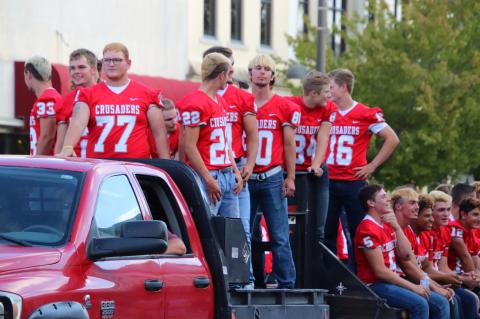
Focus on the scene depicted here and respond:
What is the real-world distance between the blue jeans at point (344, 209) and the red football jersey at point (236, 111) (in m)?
1.54

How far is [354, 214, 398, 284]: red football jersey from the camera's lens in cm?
1271

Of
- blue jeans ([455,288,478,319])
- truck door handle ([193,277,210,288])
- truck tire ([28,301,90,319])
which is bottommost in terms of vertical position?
blue jeans ([455,288,478,319])

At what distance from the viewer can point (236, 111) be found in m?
11.7

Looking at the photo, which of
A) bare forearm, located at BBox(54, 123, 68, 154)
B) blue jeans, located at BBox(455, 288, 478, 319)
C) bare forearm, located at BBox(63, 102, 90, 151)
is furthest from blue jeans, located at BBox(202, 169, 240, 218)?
blue jeans, located at BBox(455, 288, 478, 319)

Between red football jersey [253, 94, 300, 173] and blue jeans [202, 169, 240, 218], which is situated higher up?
red football jersey [253, 94, 300, 173]

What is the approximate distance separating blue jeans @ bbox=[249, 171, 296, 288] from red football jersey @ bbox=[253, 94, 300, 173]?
1.02ft

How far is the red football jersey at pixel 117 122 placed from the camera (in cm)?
1080

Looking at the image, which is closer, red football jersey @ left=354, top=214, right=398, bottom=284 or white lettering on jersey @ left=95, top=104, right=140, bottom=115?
white lettering on jersey @ left=95, top=104, right=140, bottom=115

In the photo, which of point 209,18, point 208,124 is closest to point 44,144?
point 208,124

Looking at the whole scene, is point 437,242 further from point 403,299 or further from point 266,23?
point 266,23

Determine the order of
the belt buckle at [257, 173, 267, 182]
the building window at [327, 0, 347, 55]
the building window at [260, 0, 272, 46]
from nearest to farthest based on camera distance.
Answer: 1. the belt buckle at [257, 173, 267, 182]
2. the building window at [260, 0, 272, 46]
3. the building window at [327, 0, 347, 55]

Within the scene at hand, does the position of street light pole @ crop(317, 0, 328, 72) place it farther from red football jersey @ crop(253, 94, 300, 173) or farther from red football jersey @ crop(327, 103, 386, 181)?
red football jersey @ crop(253, 94, 300, 173)

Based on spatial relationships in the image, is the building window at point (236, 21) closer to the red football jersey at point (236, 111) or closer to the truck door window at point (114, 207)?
the red football jersey at point (236, 111)

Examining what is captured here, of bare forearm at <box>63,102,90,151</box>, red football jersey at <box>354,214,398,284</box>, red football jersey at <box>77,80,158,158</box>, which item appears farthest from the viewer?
red football jersey at <box>354,214,398,284</box>
